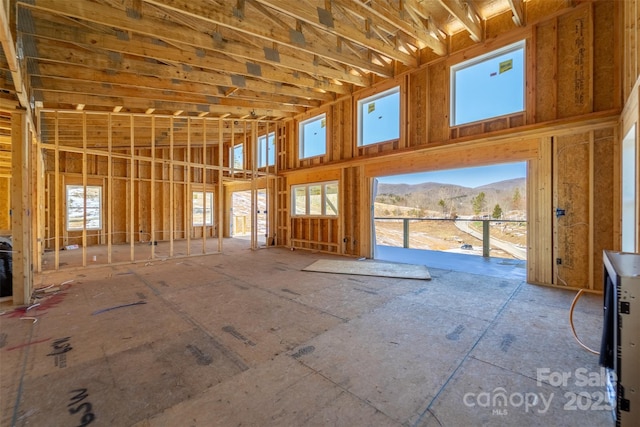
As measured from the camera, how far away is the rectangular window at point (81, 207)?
9.52 meters

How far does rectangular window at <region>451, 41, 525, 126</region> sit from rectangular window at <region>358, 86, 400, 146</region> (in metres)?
1.43

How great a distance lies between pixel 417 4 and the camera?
4.72m

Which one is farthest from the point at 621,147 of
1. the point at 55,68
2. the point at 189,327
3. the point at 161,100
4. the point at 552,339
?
the point at 55,68

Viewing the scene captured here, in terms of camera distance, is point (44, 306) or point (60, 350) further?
point (44, 306)

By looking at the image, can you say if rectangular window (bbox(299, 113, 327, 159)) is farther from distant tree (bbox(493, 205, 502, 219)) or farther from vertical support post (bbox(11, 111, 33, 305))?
distant tree (bbox(493, 205, 502, 219))

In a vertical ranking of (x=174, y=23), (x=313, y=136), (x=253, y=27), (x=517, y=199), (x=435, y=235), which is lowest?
(x=435, y=235)

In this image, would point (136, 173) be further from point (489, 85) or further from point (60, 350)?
point (489, 85)

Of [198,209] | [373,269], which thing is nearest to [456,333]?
[373,269]

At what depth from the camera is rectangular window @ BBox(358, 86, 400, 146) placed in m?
6.88

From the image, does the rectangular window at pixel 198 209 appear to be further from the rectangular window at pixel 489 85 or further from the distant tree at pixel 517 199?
the distant tree at pixel 517 199

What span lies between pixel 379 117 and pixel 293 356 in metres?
6.63

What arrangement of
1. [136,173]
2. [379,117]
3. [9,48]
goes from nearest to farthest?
[9,48], [379,117], [136,173]

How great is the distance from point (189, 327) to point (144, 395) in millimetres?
1111

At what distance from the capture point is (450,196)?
17.8 meters
